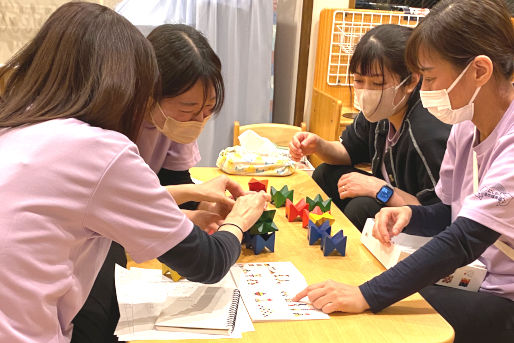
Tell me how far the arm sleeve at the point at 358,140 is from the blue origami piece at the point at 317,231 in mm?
961

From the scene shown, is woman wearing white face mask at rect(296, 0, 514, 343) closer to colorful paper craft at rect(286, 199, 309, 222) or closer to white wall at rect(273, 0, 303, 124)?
colorful paper craft at rect(286, 199, 309, 222)

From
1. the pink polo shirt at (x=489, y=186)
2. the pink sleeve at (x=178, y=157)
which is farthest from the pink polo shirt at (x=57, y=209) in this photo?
the pink sleeve at (x=178, y=157)

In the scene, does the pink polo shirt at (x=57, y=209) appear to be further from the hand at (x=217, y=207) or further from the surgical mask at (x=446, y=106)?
the surgical mask at (x=446, y=106)

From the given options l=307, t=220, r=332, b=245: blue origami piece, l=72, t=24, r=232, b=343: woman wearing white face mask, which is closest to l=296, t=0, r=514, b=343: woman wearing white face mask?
l=307, t=220, r=332, b=245: blue origami piece

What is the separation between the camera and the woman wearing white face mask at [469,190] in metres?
1.12

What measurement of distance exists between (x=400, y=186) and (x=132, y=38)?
1409 mm

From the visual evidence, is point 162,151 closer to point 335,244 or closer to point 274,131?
point 335,244

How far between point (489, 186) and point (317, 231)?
481 mm

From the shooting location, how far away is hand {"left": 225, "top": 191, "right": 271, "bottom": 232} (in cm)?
128

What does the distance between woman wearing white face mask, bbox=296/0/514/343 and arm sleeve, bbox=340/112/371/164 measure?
2.55 feet

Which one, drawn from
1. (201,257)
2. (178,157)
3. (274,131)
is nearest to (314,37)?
(274,131)

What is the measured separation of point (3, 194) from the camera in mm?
836

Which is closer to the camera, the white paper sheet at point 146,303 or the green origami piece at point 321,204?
the white paper sheet at point 146,303

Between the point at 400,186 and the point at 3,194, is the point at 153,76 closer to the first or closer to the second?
the point at 3,194
